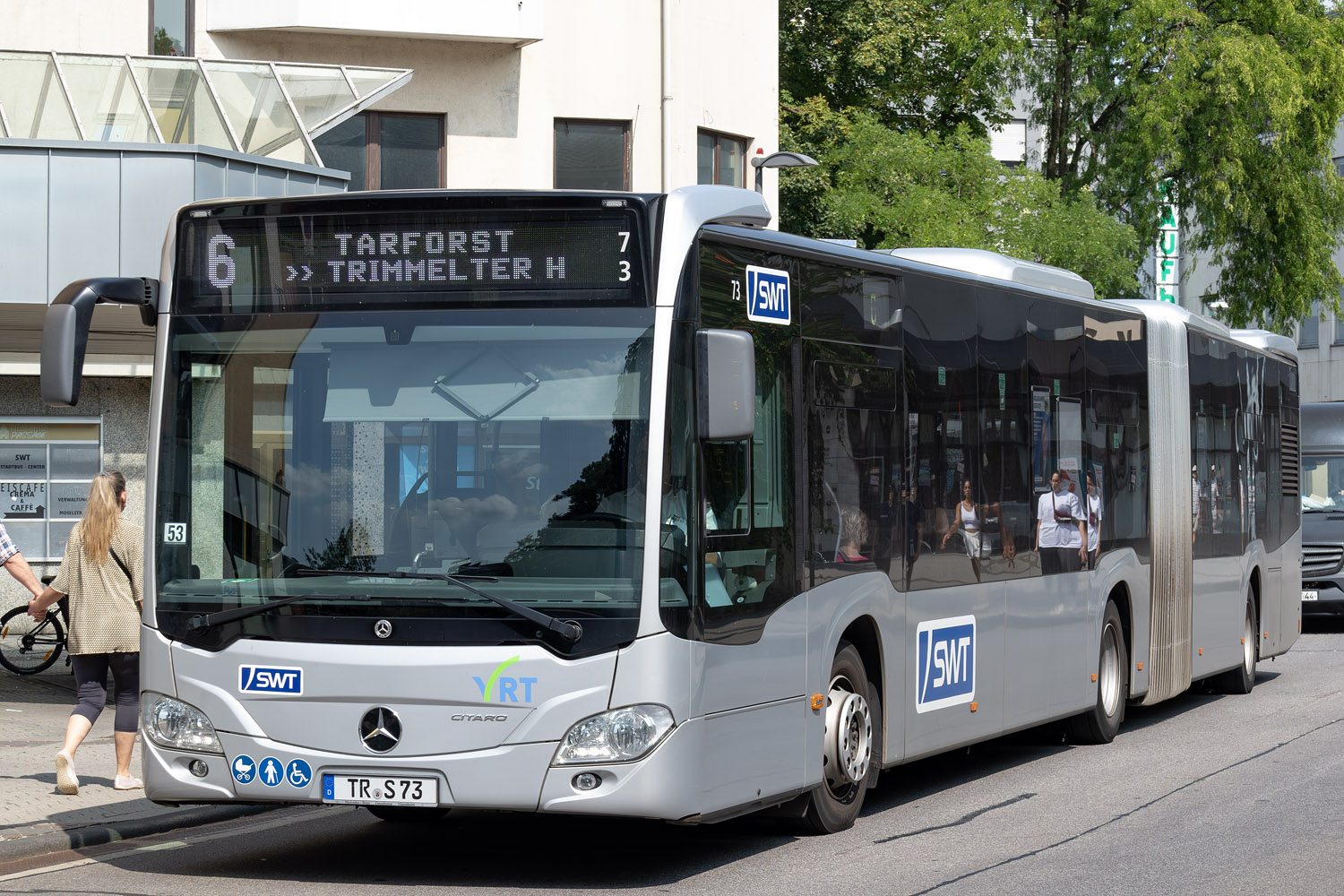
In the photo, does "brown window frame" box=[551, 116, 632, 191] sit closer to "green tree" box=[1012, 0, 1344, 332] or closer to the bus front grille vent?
the bus front grille vent

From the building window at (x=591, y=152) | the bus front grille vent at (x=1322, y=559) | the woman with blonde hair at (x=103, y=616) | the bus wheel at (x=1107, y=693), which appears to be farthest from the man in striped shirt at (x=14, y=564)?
the bus front grille vent at (x=1322, y=559)

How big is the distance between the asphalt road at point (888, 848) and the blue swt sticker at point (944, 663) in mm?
609

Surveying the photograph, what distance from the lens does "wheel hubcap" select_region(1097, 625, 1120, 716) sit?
12883 millimetres

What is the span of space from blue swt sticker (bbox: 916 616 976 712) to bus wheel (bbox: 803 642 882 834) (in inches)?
24.1

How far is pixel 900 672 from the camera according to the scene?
9586 millimetres

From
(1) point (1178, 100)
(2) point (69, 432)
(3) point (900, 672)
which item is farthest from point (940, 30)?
(3) point (900, 672)

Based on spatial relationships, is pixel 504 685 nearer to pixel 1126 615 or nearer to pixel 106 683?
pixel 106 683

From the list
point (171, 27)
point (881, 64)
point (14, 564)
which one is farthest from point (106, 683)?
point (881, 64)

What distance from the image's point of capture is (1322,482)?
85.5ft

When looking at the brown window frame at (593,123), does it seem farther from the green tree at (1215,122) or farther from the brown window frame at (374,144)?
the green tree at (1215,122)

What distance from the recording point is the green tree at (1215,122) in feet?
106

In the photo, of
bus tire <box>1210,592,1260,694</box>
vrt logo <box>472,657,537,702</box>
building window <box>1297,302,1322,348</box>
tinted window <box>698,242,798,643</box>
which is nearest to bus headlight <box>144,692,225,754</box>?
vrt logo <box>472,657,537,702</box>

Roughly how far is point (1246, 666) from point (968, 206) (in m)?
13.6

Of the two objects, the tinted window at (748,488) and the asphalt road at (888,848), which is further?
the asphalt road at (888,848)
